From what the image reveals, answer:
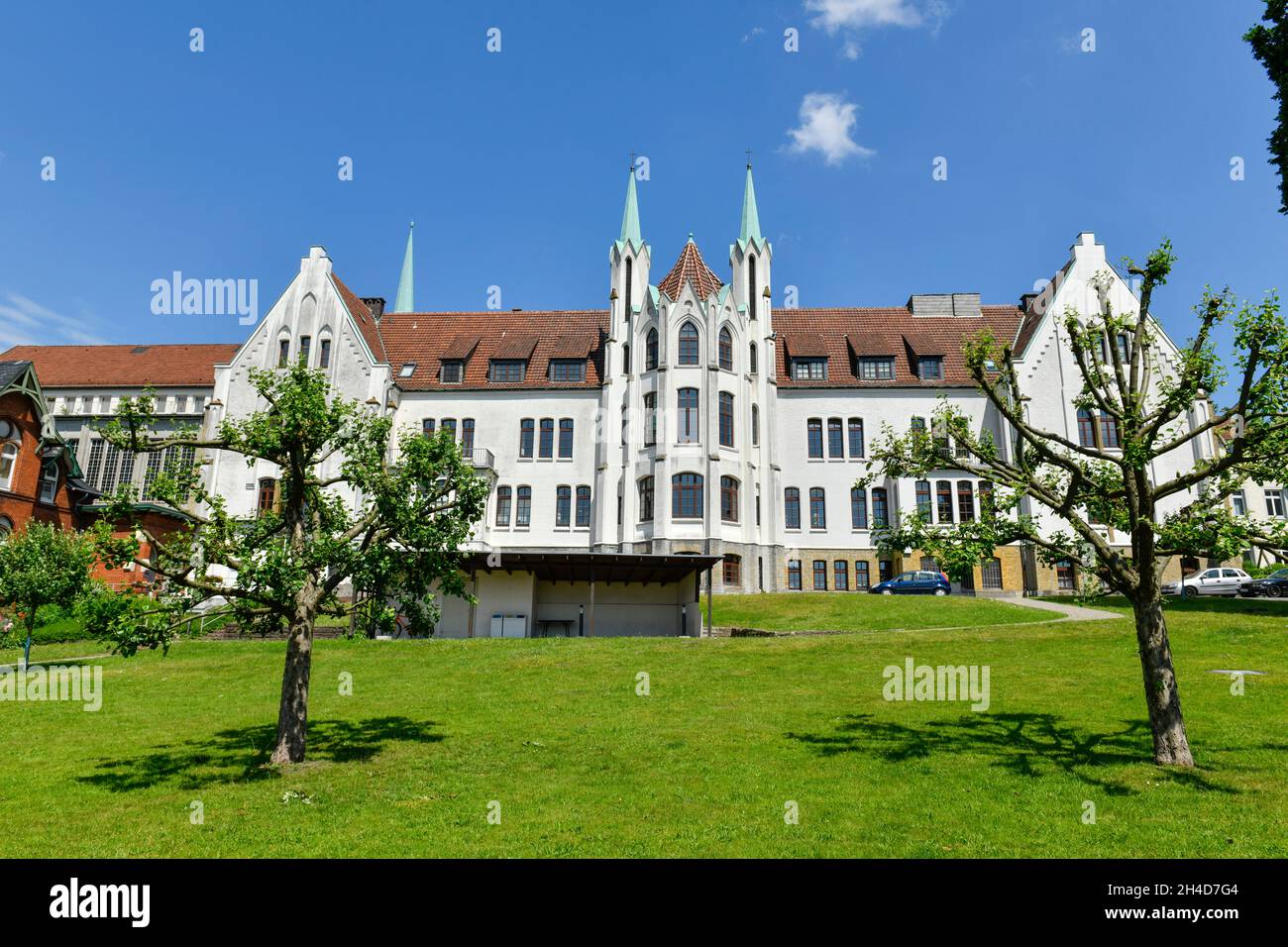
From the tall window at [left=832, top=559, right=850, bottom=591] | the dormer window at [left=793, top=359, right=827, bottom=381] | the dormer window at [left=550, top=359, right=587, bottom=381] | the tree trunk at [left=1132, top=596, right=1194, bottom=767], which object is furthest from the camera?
the dormer window at [left=550, top=359, right=587, bottom=381]

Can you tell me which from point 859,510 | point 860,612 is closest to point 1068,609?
point 860,612

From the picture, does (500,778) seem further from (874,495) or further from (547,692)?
(874,495)

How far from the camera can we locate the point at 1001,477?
45.1 ft

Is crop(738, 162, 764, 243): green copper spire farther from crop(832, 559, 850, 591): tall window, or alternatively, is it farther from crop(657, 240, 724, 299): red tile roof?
crop(832, 559, 850, 591): tall window

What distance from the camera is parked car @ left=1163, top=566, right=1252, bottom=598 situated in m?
39.2

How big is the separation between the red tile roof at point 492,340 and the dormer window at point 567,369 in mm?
349

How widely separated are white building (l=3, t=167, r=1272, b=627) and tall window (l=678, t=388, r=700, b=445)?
11 centimetres

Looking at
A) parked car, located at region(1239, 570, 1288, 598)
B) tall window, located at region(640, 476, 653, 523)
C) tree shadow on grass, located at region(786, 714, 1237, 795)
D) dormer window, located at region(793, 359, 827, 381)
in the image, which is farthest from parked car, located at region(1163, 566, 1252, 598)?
tree shadow on grass, located at region(786, 714, 1237, 795)

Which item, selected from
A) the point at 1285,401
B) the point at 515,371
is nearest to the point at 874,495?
the point at 515,371

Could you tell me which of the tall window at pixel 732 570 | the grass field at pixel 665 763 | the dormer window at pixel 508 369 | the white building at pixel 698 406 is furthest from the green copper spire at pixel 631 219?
the grass field at pixel 665 763

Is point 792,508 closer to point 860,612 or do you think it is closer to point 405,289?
point 860,612

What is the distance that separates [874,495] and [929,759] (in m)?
36.3

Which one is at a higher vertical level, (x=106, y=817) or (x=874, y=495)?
(x=874, y=495)
